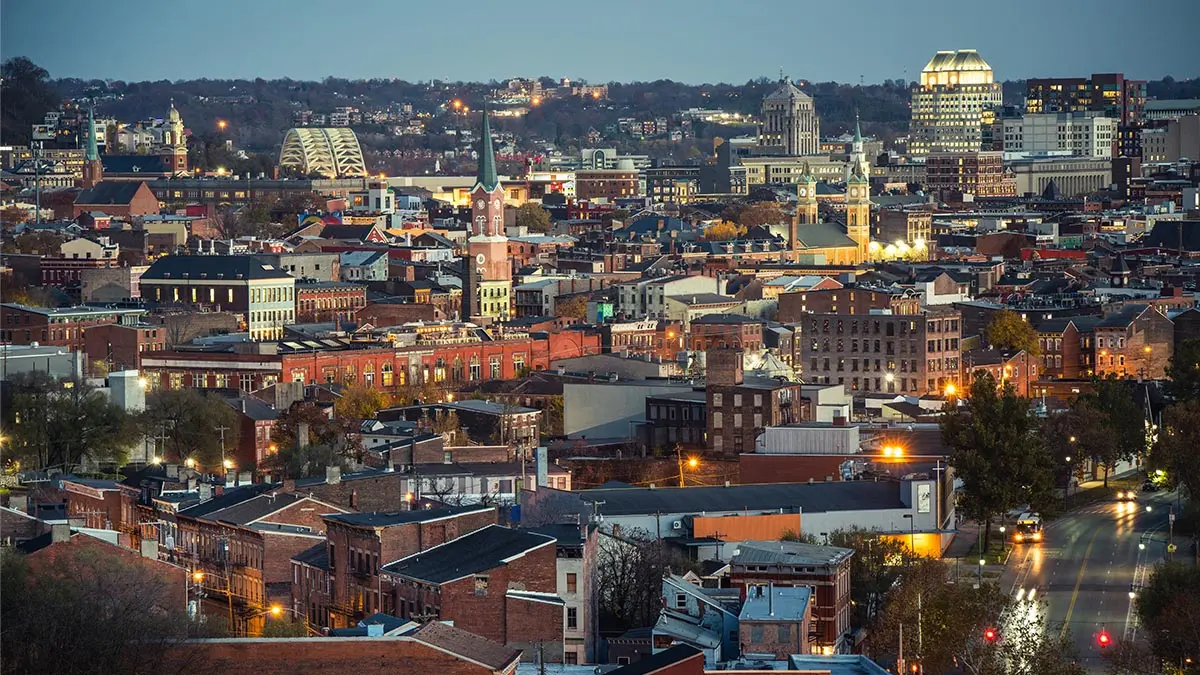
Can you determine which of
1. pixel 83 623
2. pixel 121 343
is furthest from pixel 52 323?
pixel 83 623

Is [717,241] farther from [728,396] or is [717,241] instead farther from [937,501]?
[937,501]

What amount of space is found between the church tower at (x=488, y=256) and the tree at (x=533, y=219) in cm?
3308

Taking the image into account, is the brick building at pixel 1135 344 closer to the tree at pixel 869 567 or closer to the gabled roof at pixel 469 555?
the tree at pixel 869 567

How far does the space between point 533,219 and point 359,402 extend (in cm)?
7650

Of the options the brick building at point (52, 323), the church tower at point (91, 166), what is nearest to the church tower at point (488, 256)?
the brick building at point (52, 323)

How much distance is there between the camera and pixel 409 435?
60.7 meters

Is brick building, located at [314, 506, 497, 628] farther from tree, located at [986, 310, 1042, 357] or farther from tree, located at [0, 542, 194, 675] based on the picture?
tree, located at [986, 310, 1042, 357]

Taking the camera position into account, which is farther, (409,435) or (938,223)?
(938,223)

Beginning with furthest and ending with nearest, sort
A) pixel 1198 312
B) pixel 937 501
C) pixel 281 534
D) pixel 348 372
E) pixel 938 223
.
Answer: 1. pixel 938 223
2. pixel 1198 312
3. pixel 348 372
4. pixel 937 501
5. pixel 281 534

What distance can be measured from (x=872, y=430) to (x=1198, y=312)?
31.3 meters

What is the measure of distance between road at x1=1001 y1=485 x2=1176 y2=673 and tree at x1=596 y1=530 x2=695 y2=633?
503 cm

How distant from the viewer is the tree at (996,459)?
179 ft

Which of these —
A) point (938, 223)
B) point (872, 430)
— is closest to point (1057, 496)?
point (872, 430)

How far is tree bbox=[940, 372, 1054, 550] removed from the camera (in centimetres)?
5453
